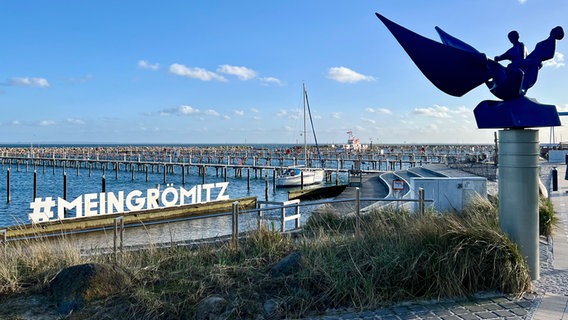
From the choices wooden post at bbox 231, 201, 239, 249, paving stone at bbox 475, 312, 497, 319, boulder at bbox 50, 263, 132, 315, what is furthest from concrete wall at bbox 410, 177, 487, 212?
boulder at bbox 50, 263, 132, 315

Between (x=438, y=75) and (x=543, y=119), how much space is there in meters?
1.56

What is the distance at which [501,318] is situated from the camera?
4859mm

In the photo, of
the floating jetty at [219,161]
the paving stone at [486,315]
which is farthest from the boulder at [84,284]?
the floating jetty at [219,161]

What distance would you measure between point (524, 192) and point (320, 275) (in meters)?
3.17

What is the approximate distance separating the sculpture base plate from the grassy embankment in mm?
1537

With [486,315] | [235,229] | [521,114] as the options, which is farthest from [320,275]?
[521,114]

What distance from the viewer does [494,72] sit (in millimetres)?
6680

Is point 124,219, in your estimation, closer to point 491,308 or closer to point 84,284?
point 84,284

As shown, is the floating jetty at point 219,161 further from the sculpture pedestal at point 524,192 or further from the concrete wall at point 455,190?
the sculpture pedestal at point 524,192

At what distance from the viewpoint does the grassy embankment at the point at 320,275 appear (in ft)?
16.9

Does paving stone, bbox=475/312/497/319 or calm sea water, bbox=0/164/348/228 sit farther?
calm sea water, bbox=0/164/348/228

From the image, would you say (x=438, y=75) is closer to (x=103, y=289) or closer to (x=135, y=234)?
(x=103, y=289)

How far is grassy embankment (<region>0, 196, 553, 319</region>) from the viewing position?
516 cm

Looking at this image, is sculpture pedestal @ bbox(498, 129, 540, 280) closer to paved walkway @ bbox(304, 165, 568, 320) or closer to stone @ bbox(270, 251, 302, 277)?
paved walkway @ bbox(304, 165, 568, 320)
